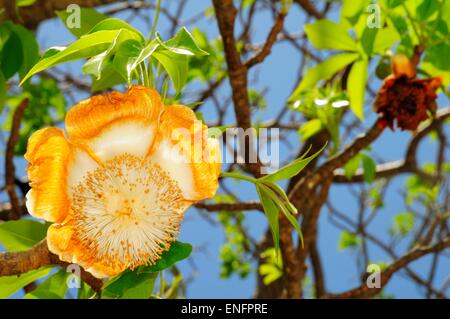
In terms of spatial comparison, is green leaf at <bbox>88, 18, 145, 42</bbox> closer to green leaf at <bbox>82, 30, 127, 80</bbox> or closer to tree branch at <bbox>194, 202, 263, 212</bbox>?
green leaf at <bbox>82, 30, 127, 80</bbox>

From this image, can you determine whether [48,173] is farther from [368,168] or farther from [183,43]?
[368,168]

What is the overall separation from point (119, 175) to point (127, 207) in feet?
0.10

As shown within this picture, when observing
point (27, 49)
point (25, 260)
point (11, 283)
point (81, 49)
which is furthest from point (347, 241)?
point (81, 49)

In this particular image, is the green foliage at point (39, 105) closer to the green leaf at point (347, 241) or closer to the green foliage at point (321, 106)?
the green foliage at point (321, 106)

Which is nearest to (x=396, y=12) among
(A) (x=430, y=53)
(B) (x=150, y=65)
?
(A) (x=430, y=53)

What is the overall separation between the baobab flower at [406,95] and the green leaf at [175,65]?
19.3 inches

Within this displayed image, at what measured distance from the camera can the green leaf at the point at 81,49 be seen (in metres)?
0.54

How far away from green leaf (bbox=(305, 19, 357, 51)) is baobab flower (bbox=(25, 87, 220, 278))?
562 millimetres

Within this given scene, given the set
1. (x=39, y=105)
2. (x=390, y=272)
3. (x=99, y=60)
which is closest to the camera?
(x=99, y=60)

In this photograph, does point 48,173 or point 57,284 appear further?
point 57,284

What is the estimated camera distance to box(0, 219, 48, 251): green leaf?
773mm

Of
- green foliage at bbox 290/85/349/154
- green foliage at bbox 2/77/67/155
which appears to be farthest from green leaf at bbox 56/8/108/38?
green foliage at bbox 2/77/67/155

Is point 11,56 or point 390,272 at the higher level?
point 11,56

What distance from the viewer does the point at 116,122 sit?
0.62 metres
